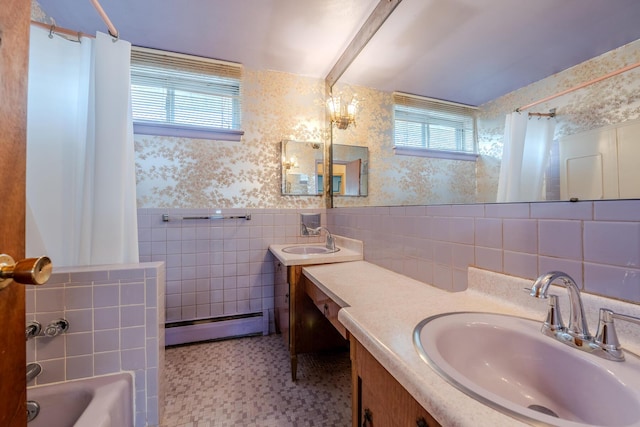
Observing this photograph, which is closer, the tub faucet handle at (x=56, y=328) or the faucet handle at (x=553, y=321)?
the faucet handle at (x=553, y=321)

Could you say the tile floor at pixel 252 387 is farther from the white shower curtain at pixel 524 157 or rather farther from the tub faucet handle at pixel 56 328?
the white shower curtain at pixel 524 157

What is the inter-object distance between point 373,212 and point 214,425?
1.46 metres

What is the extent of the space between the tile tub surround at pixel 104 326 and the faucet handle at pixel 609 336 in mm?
1533

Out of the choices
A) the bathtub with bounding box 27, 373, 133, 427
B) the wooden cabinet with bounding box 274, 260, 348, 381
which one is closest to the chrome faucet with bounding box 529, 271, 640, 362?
the wooden cabinet with bounding box 274, 260, 348, 381

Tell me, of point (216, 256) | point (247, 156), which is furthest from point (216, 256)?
point (247, 156)

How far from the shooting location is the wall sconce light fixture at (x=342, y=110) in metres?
1.97

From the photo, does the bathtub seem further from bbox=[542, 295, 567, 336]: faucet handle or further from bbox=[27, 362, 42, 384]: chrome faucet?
bbox=[542, 295, 567, 336]: faucet handle

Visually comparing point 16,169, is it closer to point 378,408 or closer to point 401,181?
point 378,408

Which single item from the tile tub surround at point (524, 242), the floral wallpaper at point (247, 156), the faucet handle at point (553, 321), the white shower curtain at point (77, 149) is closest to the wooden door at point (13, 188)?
the white shower curtain at point (77, 149)

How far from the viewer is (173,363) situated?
1.76 metres

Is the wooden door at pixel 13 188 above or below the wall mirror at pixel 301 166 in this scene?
below

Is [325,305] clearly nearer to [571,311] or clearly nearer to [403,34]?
[571,311]

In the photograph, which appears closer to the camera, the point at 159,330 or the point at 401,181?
the point at 159,330

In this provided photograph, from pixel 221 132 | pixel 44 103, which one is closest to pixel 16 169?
pixel 44 103
